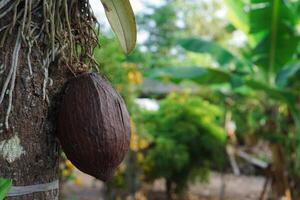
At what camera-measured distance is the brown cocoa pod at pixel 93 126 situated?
1.15 meters

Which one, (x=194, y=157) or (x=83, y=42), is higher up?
(x=83, y=42)

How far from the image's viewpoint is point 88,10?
1.36 m

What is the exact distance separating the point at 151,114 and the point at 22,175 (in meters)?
6.92

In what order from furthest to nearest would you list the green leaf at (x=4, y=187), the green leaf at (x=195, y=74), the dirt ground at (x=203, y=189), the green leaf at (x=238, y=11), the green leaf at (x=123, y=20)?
the dirt ground at (x=203, y=189) < the green leaf at (x=238, y=11) < the green leaf at (x=195, y=74) < the green leaf at (x=123, y=20) < the green leaf at (x=4, y=187)

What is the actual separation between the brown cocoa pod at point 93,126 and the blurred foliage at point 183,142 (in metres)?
6.16

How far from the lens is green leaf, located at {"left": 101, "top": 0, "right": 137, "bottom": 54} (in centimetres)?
132

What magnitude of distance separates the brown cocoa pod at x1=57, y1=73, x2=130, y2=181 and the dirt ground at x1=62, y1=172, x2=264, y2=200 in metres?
6.93

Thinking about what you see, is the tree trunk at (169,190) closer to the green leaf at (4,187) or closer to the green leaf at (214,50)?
the green leaf at (214,50)

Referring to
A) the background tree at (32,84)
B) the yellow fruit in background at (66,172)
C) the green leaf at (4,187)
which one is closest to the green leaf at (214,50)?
the yellow fruit in background at (66,172)

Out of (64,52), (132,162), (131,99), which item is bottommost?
A: (132,162)

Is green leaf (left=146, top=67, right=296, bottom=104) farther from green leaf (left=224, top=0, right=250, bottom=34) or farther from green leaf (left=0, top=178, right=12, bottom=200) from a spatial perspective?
green leaf (left=0, top=178, right=12, bottom=200)

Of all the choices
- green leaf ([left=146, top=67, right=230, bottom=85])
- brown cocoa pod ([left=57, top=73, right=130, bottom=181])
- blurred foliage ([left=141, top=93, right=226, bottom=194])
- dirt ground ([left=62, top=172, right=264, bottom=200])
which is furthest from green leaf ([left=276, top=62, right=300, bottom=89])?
brown cocoa pod ([left=57, top=73, right=130, bottom=181])

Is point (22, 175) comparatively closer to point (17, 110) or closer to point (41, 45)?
point (17, 110)

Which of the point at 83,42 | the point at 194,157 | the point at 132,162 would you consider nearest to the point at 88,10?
the point at 83,42
